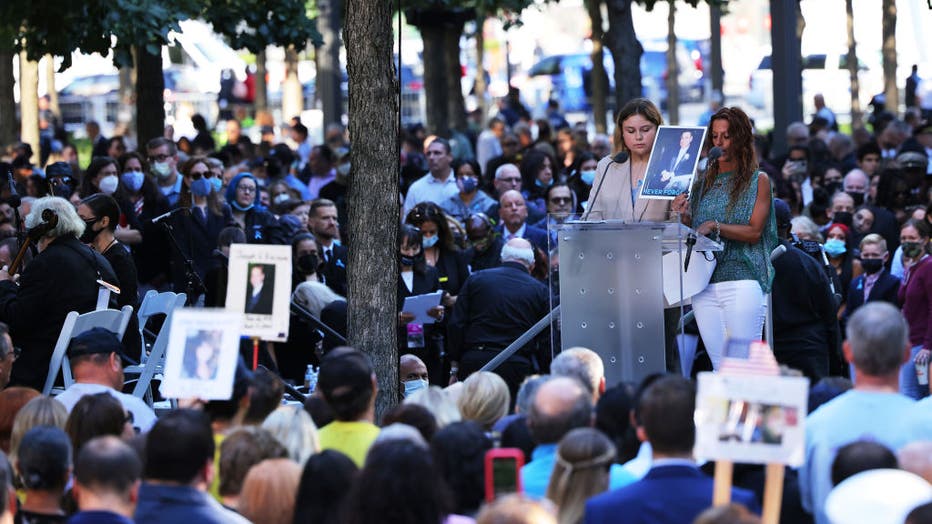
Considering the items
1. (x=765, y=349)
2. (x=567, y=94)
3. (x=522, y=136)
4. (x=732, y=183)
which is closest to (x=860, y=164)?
(x=522, y=136)

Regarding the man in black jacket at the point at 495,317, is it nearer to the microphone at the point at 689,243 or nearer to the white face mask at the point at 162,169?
the microphone at the point at 689,243

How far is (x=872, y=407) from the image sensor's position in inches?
245

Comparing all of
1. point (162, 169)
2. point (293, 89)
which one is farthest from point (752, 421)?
point (293, 89)

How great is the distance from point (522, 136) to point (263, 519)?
58.1 ft

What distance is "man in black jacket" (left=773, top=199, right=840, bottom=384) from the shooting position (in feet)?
36.5

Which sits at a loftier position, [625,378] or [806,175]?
[806,175]

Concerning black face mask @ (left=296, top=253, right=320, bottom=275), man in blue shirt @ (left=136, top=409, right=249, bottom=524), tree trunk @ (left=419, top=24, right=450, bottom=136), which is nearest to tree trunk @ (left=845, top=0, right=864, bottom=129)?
tree trunk @ (left=419, top=24, right=450, bottom=136)

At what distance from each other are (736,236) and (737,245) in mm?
128

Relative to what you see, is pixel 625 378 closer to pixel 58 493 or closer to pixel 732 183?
pixel 732 183

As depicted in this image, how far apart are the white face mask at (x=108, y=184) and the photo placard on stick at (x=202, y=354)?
7912 millimetres

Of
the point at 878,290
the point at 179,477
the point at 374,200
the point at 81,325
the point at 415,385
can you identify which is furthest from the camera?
the point at 878,290

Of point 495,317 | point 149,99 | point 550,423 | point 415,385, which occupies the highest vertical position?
point 149,99

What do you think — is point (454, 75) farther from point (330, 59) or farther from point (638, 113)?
point (638, 113)

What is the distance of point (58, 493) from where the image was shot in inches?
254
